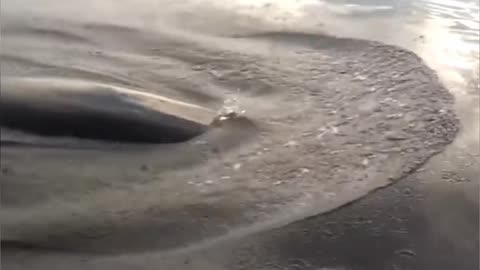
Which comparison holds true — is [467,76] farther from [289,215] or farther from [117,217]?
[117,217]

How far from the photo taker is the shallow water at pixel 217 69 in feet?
11.7

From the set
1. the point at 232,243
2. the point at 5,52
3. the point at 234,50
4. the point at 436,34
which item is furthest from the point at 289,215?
the point at 436,34

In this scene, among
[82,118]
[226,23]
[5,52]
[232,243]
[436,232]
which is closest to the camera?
[232,243]

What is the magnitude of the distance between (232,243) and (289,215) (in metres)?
0.33

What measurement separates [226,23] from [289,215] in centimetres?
205

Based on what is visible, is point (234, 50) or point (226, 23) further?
point (226, 23)

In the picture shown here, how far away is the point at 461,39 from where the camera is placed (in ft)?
17.5

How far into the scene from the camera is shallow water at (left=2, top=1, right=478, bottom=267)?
3566 millimetres

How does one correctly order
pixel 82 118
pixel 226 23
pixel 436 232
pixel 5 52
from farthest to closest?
pixel 226 23 < pixel 5 52 < pixel 82 118 < pixel 436 232

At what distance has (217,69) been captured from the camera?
4633 millimetres

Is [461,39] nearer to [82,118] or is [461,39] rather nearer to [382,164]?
[382,164]

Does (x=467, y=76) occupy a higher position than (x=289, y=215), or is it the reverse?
(x=467, y=76)

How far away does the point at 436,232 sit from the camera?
3.57 m

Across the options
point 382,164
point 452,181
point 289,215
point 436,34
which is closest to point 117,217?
point 289,215
